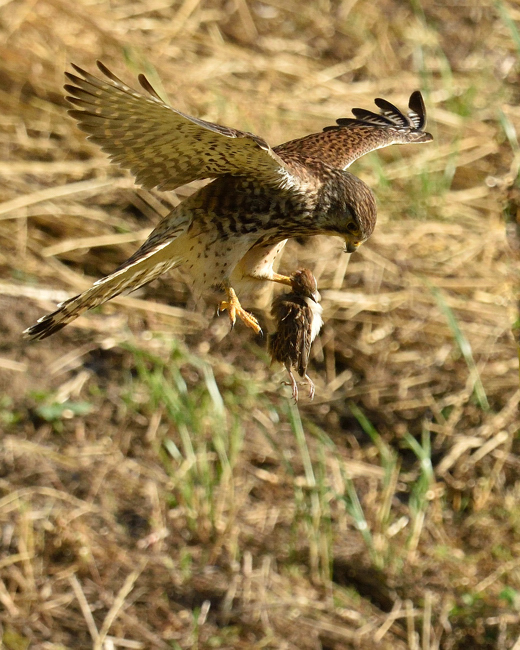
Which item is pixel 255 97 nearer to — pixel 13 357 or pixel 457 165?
pixel 457 165

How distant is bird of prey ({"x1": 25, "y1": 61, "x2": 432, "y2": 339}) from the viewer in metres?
2.94

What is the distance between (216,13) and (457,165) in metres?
2.17

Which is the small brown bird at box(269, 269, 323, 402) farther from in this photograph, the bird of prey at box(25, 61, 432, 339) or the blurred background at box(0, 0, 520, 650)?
the blurred background at box(0, 0, 520, 650)

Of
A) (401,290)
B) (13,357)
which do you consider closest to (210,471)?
(13,357)

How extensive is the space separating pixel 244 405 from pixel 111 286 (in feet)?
8.26

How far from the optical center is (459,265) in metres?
6.29

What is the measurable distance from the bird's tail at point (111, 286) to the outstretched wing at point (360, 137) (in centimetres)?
51

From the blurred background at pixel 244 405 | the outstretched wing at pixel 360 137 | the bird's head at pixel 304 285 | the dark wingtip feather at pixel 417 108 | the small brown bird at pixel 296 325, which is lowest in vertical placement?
the blurred background at pixel 244 405

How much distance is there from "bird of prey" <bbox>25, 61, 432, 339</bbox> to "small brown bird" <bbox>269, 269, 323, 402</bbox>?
0.27 feet

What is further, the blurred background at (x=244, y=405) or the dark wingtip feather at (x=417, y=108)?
the blurred background at (x=244, y=405)

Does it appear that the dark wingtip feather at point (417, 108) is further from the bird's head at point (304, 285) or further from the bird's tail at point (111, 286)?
the bird's tail at point (111, 286)

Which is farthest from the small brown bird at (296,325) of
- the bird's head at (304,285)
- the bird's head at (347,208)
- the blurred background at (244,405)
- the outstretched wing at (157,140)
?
the blurred background at (244,405)

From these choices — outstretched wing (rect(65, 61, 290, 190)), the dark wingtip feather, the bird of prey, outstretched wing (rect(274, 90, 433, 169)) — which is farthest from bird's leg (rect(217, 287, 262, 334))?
the dark wingtip feather

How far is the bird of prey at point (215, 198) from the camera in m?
2.94
